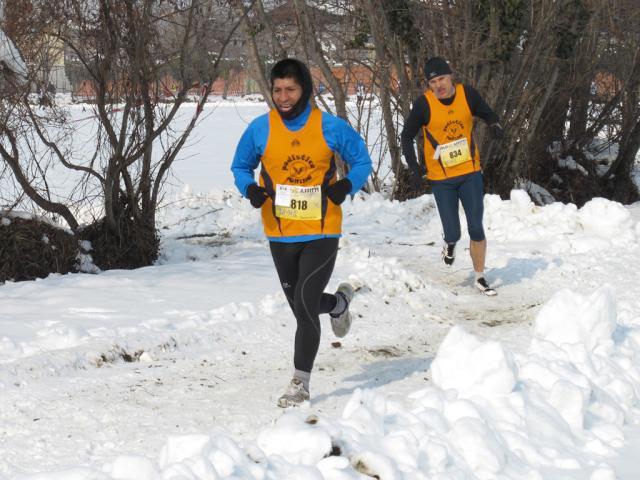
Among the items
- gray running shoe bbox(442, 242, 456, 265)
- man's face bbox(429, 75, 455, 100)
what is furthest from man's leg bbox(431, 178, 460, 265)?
man's face bbox(429, 75, 455, 100)

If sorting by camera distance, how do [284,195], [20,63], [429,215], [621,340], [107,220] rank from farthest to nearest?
[429,215]
[107,220]
[20,63]
[621,340]
[284,195]

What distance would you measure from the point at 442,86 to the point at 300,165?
9.88 ft

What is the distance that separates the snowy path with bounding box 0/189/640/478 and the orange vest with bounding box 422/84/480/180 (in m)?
0.97

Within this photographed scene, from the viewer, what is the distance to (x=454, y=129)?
784cm

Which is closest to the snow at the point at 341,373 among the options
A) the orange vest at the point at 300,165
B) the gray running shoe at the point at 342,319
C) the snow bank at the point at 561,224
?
the snow bank at the point at 561,224

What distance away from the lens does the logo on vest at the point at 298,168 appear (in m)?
4.94

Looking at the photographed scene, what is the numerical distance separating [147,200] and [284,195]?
4.84 m

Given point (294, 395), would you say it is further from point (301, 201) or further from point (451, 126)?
point (451, 126)

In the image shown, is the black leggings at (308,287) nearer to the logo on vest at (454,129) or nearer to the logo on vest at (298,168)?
the logo on vest at (298,168)

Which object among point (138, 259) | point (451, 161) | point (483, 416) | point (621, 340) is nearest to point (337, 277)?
point (451, 161)

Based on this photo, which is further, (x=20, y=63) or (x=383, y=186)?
(x=383, y=186)

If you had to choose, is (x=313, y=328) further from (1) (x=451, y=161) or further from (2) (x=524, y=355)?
(1) (x=451, y=161)

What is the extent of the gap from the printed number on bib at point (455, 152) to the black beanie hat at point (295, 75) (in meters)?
3.12

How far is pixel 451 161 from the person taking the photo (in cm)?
793
